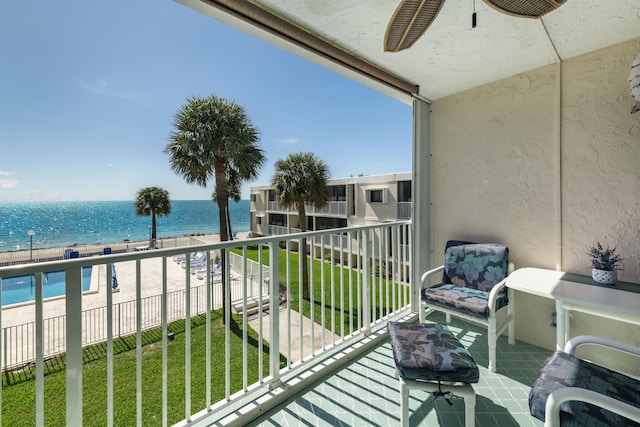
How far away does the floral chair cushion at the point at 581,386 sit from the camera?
3.13 ft

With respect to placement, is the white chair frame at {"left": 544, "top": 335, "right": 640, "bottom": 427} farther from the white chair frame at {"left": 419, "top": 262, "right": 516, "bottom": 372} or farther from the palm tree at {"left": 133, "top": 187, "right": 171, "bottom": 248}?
the palm tree at {"left": 133, "top": 187, "right": 171, "bottom": 248}

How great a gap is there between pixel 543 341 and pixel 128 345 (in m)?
8.94

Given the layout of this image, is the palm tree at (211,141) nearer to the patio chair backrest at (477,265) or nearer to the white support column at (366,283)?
the white support column at (366,283)

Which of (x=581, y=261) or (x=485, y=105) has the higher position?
(x=485, y=105)

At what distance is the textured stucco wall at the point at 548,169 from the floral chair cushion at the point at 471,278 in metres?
0.36

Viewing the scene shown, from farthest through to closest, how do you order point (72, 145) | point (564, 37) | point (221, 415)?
point (72, 145) → point (564, 37) → point (221, 415)

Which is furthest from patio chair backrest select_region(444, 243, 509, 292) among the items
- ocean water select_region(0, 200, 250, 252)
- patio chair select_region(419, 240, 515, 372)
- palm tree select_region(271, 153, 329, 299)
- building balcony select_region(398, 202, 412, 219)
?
ocean water select_region(0, 200, 250, 252)

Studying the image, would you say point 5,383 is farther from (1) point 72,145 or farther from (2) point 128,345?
(1) point 72,145

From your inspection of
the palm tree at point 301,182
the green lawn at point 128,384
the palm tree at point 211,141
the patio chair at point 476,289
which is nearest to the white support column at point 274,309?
the patio chair at point 476,289

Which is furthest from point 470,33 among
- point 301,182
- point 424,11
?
point 301,182

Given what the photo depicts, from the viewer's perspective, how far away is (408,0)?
123cm

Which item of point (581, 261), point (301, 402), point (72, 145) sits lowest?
point (301, 402)

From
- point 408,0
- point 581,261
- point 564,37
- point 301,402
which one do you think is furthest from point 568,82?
point 301,402

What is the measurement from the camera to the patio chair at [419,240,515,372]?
203cm
